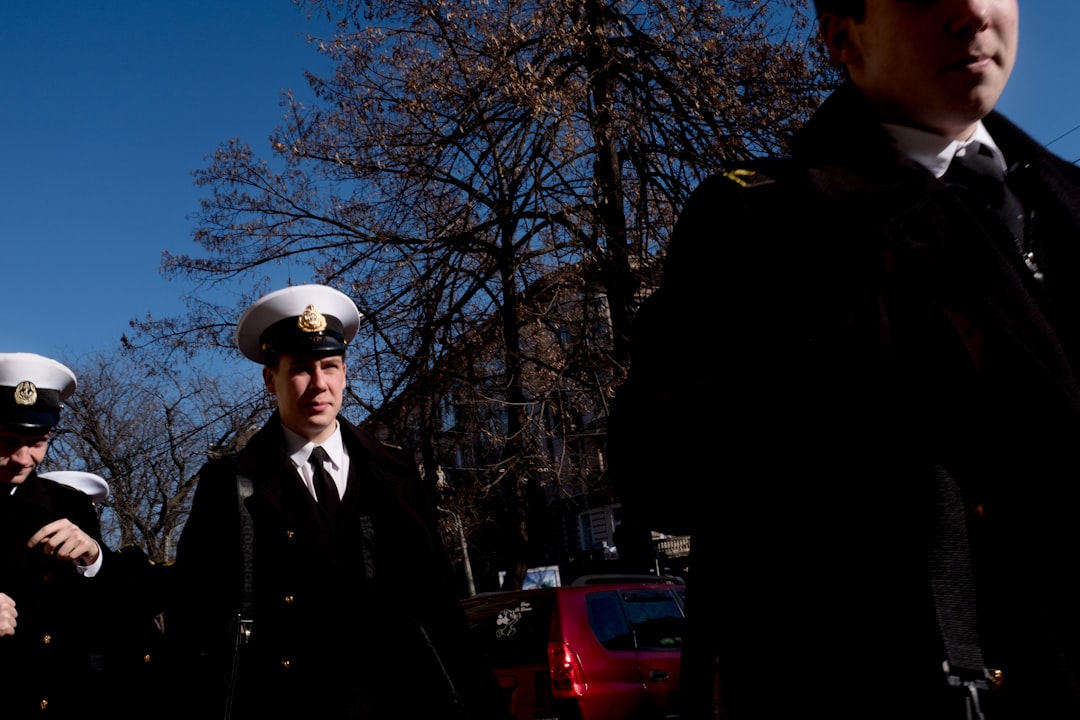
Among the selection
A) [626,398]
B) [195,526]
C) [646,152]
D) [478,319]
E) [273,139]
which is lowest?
[626,398]

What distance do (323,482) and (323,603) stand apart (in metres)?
0.44

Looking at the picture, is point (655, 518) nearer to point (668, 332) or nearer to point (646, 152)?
point (668, 332)

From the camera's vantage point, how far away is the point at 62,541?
4.03m

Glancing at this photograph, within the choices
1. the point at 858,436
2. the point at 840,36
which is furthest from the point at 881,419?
the point at 840,36

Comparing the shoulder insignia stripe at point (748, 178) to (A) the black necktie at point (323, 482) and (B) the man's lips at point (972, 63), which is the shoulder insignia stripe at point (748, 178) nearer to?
(B) the man's lips at point (972, 63)

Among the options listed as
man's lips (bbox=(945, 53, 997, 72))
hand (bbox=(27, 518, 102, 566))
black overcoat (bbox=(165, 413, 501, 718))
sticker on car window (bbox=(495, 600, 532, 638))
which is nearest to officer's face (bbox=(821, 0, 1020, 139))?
man's lips (bbox=(945, 53, 997, 72))

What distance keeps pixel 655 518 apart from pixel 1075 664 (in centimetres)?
54

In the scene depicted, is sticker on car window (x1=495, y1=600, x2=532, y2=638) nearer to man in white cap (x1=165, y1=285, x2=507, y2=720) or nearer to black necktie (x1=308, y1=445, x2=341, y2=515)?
man in white cap (x1=165, y1=285, x2=507, y2=720)

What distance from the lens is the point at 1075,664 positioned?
133 cm

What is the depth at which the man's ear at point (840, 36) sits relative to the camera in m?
1.71

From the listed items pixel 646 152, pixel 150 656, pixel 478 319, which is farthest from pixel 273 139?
pixel 150 656

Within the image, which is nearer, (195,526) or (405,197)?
(195,526)

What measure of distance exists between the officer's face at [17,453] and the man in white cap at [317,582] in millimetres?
1098

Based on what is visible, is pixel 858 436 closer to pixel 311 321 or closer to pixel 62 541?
pixel 311 321
